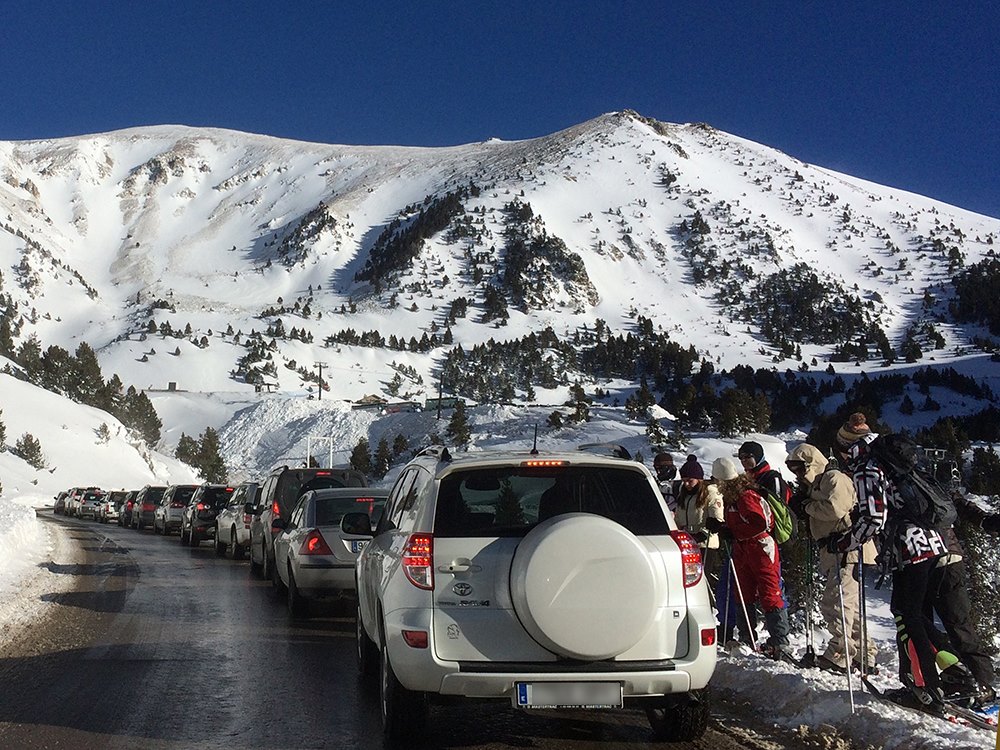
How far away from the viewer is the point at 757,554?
27.7 ft

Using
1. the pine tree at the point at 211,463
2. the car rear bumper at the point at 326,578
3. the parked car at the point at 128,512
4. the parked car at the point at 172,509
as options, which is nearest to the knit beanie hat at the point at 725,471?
the car rear bumper at the point at 326,578

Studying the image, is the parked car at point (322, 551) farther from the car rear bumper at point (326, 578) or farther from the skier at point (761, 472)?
the skier at point (761, 472)

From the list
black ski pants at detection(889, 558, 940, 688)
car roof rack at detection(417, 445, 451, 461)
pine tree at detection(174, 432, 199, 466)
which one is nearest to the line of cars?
car roof rack at detection(417, 445, 451, 461)

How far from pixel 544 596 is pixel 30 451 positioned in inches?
3142

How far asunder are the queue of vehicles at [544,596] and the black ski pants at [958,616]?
5.71 ft

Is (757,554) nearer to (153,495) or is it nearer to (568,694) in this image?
(568,694)

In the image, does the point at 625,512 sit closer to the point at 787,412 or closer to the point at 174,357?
the point at 787,412

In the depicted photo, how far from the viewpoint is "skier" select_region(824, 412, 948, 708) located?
645 centimetres

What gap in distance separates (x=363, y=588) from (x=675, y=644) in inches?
118

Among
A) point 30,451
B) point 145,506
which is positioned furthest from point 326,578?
point 30,451

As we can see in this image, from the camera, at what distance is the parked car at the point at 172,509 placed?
101ft

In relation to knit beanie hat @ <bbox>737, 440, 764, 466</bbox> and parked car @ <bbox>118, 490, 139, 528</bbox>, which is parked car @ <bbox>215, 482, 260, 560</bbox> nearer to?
knit beanie hat @ <bbox>737, 440, 764, 466</bbox>

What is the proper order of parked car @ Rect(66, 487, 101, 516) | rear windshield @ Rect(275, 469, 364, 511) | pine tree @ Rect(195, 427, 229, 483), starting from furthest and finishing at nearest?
pine tree @ Rect(195, 427, 229, 483) < parked car @ Rect(66, 487, 101, 516) < rear windshield @ Rect(275, 469, 364, 511)

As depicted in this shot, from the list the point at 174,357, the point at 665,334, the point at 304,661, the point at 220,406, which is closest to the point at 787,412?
the point at 665,334
